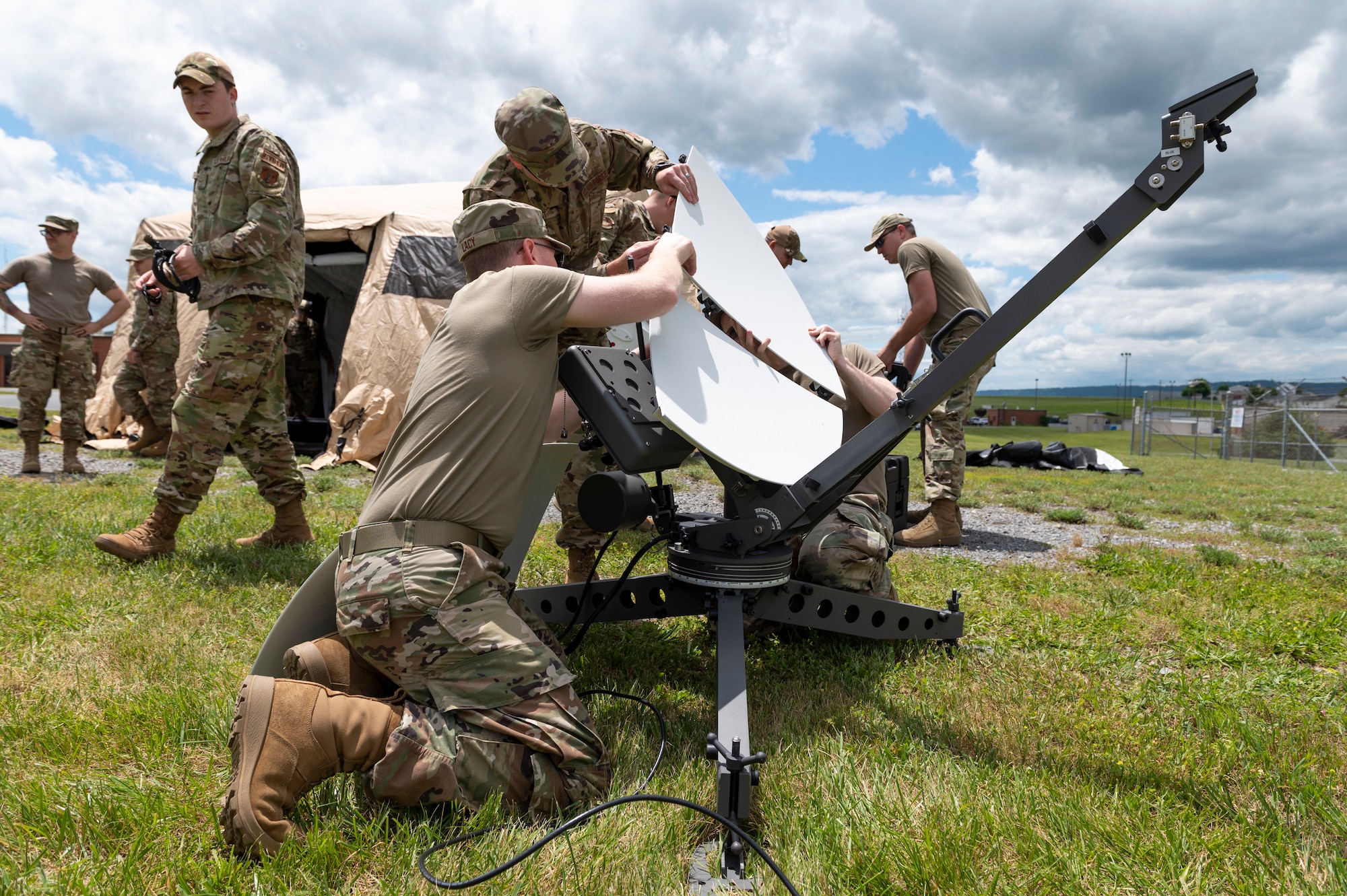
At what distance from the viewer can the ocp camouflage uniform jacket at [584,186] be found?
12.7 ft

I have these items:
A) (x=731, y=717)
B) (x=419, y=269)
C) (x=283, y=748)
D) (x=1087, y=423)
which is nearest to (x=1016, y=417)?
(x=1087, y=423)

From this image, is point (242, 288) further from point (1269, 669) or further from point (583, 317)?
point (1269, 669)

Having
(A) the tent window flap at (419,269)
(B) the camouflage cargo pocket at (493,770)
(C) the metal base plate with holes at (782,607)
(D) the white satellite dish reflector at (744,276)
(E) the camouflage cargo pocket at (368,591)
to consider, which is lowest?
(B) the camouflage cargo pocket at (493,770)

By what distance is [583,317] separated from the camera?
2189 millimetres

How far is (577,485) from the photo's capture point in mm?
4168

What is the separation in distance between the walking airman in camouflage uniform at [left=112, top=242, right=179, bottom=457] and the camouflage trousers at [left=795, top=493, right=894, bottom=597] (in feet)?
26.4

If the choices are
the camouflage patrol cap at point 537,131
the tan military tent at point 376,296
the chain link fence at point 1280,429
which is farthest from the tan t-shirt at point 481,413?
the chain link fence at point 1280,429

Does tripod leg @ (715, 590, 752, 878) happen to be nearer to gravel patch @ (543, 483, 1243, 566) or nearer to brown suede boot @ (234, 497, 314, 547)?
gravel patch @ (543, 483, 1243, 566)

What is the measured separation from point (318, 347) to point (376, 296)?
2.57 metres

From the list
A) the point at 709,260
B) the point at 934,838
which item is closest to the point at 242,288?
the point at 709,260

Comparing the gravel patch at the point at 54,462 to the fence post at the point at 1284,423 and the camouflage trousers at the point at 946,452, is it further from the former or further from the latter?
the fence post at the point at 1284,423

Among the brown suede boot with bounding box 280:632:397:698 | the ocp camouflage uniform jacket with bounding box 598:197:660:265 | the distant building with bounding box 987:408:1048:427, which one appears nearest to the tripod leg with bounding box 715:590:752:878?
the brown suede boot with bounding box 280:632:397:698

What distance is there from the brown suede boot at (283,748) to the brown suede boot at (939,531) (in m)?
4.47

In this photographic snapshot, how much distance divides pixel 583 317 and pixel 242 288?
293cm
